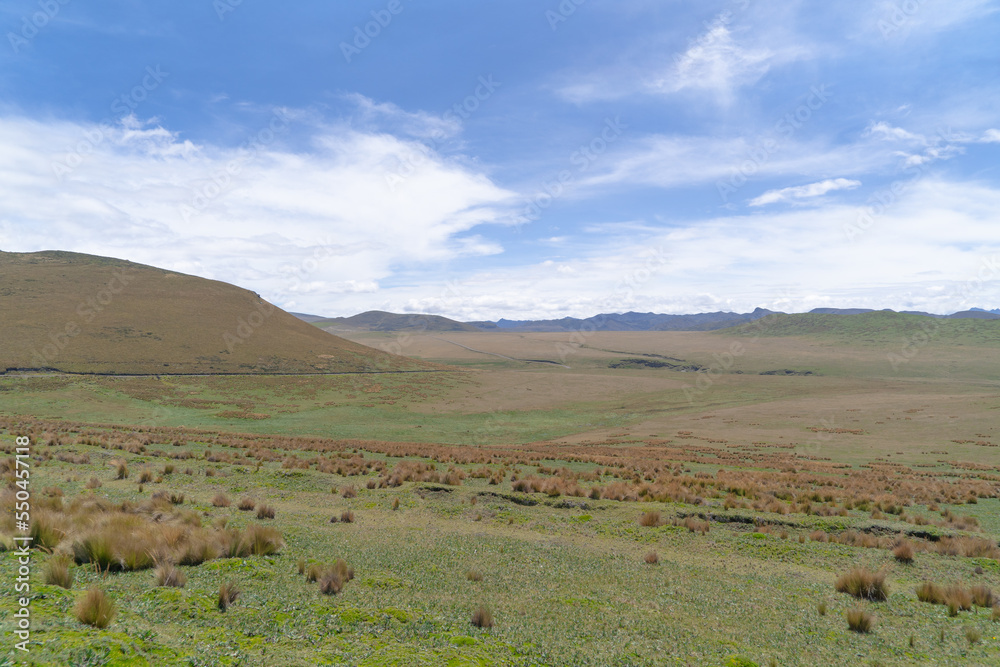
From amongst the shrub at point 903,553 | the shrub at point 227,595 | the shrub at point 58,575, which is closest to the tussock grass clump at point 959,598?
the shrub at point 903,553

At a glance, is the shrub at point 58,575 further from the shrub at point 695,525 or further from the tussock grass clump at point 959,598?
the tussock grass clump at point 959,598

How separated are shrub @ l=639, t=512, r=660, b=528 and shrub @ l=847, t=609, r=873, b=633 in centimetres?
622

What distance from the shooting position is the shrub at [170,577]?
718 cm

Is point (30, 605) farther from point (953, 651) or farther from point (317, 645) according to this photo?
point (953, 651)

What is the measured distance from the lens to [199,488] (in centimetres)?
1526

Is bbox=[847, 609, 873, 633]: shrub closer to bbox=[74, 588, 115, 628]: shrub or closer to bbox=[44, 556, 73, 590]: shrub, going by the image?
bbox=[74, 588, 115, 628]: shrub

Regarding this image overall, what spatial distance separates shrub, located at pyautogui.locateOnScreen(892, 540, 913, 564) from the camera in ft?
36.2

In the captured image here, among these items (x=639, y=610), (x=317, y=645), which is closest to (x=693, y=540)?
(x=639, y=610)

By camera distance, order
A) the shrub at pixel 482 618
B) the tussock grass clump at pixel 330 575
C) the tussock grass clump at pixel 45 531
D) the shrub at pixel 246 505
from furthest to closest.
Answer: the shrub at pixel 246 505 < the tussock grass clump at pixel 45 531 < the tussock grass clump at pixel 330 575 < the shrub at pixel 482 618

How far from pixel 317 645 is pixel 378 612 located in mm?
1241

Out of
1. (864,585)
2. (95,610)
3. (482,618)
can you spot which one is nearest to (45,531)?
(95,610)

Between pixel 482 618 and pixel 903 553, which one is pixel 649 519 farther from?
pixel 482 618

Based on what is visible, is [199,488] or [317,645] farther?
[199,488]

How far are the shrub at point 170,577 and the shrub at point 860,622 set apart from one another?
1060 cm
